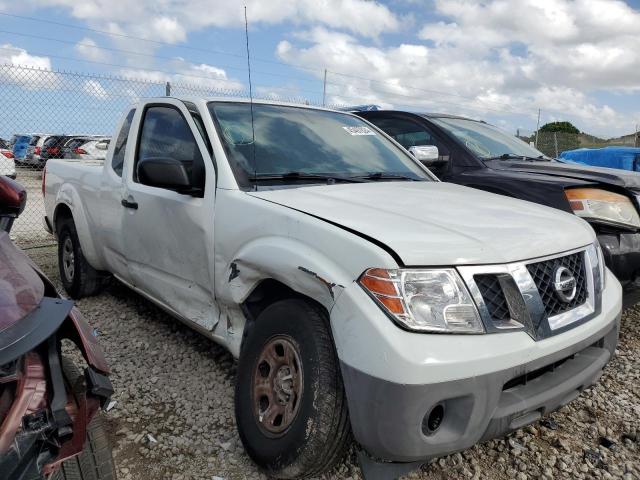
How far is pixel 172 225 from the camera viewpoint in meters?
3.05

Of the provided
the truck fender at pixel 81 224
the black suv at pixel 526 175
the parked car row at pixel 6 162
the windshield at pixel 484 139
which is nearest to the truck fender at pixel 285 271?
the black suv at pixel 526 175

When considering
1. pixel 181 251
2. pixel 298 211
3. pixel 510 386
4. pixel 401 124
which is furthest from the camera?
pixel 401 124

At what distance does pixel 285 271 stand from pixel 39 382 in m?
1.01

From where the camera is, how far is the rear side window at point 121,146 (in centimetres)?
388

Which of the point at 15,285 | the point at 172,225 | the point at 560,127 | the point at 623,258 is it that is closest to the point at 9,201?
the point at 15,285

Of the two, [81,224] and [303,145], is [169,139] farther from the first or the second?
[81,224]

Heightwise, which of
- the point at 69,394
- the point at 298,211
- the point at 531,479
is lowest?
the point at 531,479

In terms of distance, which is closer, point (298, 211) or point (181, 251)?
point (298, 211)

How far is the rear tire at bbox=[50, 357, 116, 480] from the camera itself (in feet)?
5.47

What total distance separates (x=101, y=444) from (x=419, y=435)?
1.08 metres

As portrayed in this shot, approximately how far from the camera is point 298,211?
2.27 m

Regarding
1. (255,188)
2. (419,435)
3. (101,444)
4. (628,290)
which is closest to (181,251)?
(255,188)

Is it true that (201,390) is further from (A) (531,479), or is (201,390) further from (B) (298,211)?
(A) (531,479)

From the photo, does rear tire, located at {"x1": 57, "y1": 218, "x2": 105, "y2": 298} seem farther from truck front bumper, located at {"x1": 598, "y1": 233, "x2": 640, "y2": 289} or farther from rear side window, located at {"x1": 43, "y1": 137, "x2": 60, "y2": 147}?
rear side window, located at {"x1": 43, "y1": 137, "x2": 60, "y2": 147}
